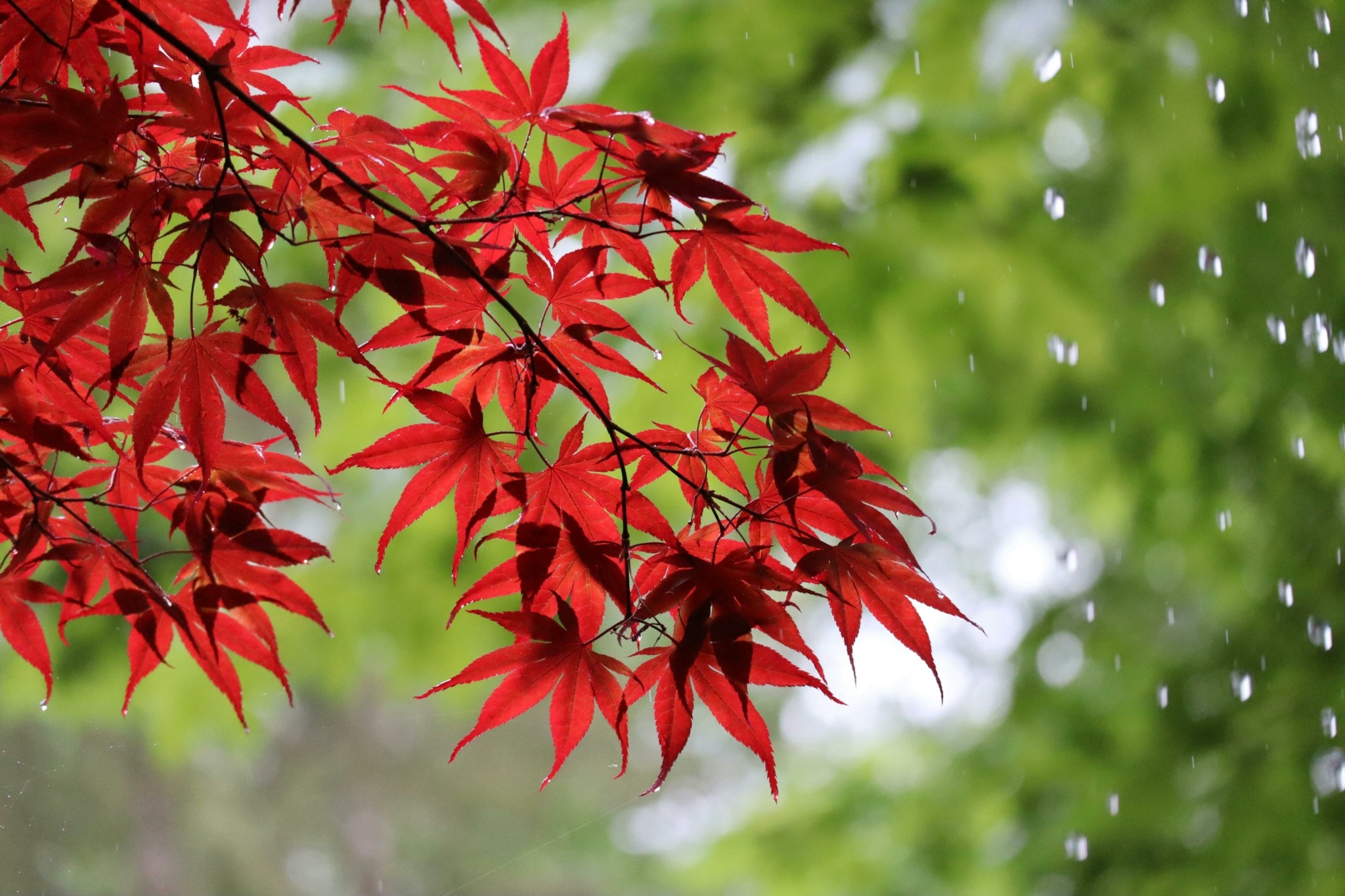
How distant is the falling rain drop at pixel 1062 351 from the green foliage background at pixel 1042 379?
0.08ft

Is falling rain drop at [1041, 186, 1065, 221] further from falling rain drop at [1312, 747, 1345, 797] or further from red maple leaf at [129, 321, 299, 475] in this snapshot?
red maple leaf at [129, 321, 299, 475]

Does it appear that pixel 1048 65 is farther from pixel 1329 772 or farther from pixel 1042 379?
pixel 1329 772

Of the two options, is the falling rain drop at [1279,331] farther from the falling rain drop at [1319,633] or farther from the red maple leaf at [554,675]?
the red maple leaf at [554,675]

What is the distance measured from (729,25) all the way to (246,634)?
1.40m

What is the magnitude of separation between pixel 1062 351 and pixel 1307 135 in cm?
53

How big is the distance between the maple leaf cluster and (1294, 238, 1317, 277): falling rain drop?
1510mm

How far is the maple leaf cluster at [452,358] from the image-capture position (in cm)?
49

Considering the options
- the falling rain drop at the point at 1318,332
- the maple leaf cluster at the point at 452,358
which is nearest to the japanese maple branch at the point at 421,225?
the maple leaf cluster at the point at 452,358

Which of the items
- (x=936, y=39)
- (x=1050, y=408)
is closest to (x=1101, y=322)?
(x=1050, y=408)

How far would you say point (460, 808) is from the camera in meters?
6.11

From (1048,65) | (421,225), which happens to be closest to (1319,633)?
(1048,65)

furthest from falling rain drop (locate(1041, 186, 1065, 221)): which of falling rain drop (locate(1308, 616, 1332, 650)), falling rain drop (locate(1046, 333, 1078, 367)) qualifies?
falling rain drop (locate(1308, 616, 1332, 650))

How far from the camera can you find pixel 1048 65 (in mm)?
1619

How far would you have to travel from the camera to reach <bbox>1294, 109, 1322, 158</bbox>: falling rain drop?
5.56 ft
